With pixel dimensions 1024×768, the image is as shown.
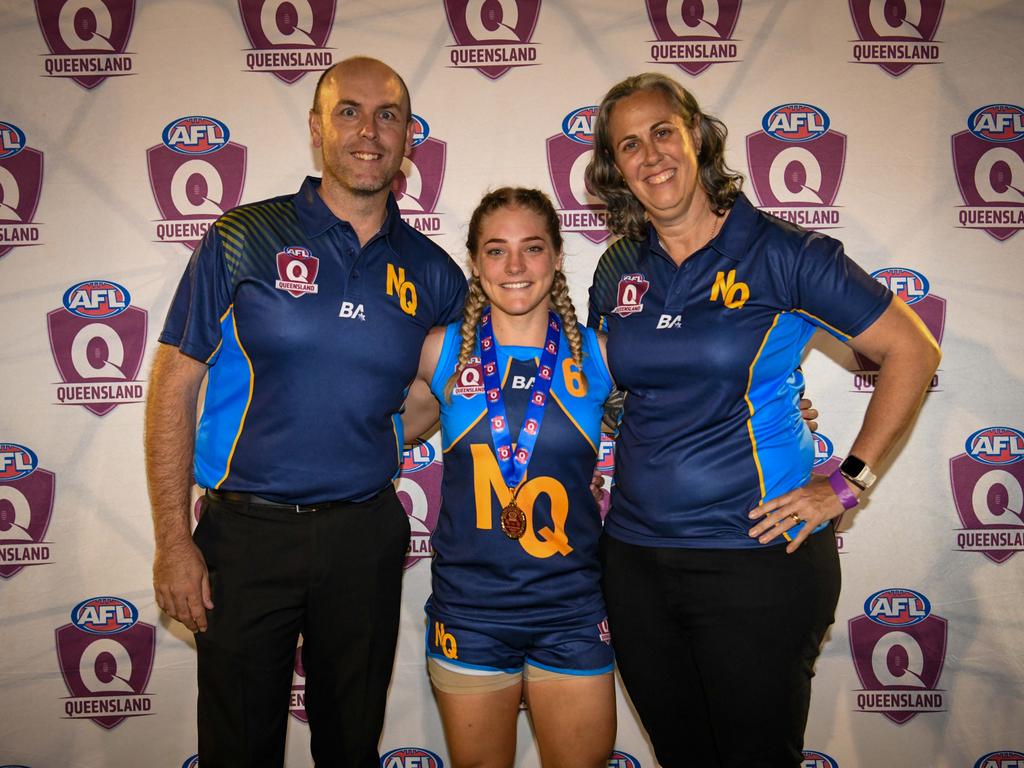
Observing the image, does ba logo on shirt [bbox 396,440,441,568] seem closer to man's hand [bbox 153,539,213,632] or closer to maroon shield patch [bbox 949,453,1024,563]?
man's hand [bbox 153,539,213,632]

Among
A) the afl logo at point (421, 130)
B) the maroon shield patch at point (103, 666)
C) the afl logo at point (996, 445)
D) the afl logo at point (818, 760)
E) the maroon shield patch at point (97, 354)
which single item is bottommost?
the afl logo at point (818, 760)

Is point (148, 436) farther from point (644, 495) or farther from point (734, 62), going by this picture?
point (734, 62)

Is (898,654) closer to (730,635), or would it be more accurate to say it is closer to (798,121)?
(730,635)

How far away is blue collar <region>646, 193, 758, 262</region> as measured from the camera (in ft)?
6.05

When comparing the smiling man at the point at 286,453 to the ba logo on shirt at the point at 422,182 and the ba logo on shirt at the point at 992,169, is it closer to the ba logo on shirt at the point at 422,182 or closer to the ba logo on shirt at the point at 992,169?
the ba logo on shirt at the point at 422,182

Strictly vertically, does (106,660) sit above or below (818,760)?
above

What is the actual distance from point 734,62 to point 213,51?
1988 millimetres

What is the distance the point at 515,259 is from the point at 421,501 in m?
1.25

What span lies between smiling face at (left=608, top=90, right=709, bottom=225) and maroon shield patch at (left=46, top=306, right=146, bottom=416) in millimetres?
1979

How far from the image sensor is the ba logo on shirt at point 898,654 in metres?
2.79

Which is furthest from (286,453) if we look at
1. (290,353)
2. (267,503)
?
(290,353)

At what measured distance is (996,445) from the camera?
2.75m

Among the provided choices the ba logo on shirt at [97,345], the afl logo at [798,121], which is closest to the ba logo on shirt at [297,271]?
the ba logo on shirt at [97,345]

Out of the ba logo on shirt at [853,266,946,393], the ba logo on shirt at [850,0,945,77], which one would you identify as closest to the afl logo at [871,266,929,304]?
the ba logo on shirt at [853,266,946,393]
